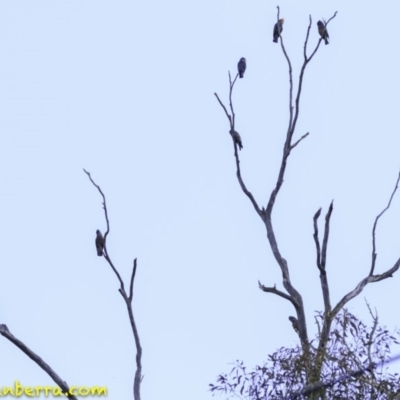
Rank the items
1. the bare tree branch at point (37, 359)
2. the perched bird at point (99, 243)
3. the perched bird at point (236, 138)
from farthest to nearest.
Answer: the perched bird at point (236, 138), the perched bird at point (99, 243), the bare tree branch at point (37, 359)

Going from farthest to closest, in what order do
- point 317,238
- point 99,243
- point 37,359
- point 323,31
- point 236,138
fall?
point 323,31 → point 236,138 → point 99,243 → point 317,238 → point 37,359

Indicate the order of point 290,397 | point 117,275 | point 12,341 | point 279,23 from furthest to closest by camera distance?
point 279,23, point 117,275, point 12,341, point 290,397

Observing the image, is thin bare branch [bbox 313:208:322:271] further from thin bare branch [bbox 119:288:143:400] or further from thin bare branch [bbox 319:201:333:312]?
thin bare branch [bbox 119:288:143:400]

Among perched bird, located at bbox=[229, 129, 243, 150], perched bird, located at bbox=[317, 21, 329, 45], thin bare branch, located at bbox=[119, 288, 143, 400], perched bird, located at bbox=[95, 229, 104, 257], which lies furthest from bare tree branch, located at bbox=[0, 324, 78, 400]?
perched bird, located at bbox=[317, 21, 329, 45]

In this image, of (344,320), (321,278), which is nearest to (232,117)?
(321,278)

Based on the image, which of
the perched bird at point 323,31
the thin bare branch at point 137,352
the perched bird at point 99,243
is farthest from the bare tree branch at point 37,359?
the perched bird at point 323,31

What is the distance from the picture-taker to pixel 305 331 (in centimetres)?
1775

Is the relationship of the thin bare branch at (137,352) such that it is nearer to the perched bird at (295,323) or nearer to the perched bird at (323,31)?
the perched bird at (295,323)

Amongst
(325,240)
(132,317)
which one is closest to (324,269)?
(325,240)

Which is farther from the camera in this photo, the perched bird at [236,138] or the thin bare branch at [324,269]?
the perched bird at [236,138]

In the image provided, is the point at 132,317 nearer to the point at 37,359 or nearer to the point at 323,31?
the point at 37,359

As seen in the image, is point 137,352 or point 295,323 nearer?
point 137,352

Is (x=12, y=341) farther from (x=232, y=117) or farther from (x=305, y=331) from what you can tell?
(x=232, y=117)

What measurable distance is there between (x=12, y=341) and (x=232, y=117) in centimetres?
481
